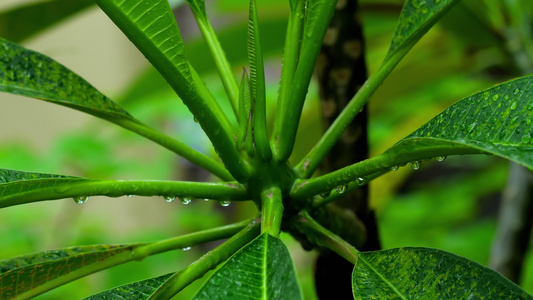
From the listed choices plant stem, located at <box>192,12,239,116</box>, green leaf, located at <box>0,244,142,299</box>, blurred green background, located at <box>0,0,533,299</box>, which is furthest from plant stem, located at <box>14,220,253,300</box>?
blurred green background, located at <box>0,0,533,299</box>

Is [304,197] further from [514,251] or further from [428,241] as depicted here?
[428,241]

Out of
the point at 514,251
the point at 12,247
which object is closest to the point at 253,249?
the point at 514,251

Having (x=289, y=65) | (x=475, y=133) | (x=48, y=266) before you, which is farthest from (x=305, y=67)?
(x=48, y=266)

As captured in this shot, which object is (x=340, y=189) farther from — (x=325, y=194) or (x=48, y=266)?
(x=48, y=266)

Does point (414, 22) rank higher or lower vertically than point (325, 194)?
higher

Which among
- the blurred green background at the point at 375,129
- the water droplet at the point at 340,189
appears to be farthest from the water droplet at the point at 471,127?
the blurred green background at the point at 375,129
